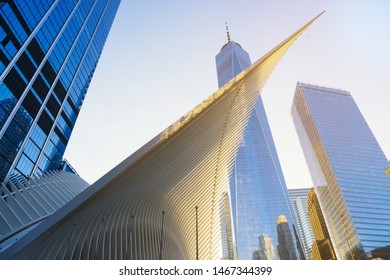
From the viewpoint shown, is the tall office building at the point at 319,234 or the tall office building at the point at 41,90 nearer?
the tall office building at the point at 41,90

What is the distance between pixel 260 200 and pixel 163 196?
9752cm

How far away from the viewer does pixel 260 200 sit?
11056 cm

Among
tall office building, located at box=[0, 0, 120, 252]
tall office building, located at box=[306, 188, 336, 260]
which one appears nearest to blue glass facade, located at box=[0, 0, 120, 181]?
tall office building, located at box=[0, 0, 120, 252]

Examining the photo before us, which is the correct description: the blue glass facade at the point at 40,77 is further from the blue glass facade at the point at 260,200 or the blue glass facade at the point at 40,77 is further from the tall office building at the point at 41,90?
the blue glass facade at the point at 260,200

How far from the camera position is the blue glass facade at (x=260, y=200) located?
10262 centimetres

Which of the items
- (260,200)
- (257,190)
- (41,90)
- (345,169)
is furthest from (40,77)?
(345,169)

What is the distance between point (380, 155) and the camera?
4341 inches

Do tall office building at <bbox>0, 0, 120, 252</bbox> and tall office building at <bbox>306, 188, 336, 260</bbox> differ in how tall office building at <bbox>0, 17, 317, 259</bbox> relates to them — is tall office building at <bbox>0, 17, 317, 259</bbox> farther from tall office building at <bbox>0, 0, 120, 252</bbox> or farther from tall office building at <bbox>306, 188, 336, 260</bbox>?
tall office building at <bbox>306, 188, 336, 260</bbox>

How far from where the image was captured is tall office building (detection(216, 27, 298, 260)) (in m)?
104

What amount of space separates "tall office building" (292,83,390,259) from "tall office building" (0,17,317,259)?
3331 inches

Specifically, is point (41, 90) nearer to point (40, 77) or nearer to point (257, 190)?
point (40, 77)

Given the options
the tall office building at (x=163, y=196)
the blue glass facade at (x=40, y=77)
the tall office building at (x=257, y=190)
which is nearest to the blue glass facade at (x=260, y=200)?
the tall office building at (x=257, y=190)
